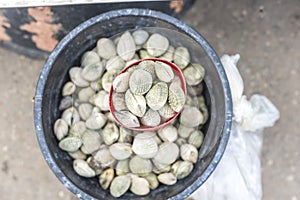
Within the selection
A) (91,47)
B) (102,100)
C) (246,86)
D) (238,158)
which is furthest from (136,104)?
(246,86)

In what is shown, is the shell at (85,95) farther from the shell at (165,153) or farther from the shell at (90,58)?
the shell at (165,153)

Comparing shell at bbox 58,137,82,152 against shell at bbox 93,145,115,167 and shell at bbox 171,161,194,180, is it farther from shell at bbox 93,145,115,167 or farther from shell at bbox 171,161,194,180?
shell at bbox 171,161,194,180

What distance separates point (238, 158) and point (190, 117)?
26cm

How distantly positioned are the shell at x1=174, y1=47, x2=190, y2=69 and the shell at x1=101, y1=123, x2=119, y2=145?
0.59ft

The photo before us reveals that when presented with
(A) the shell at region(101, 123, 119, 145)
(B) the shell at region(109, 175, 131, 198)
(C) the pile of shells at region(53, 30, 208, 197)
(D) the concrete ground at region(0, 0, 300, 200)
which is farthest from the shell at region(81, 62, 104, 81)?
(D) the concrete ground at region(0, 0, 300, 200)

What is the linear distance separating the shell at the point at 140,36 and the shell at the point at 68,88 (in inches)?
6.4

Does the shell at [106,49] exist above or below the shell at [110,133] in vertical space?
above

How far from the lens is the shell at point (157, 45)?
1062mm

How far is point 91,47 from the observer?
1114mm

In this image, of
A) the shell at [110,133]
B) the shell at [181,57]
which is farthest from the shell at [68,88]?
the shell at [181,57]

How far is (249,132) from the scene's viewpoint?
1.31 m

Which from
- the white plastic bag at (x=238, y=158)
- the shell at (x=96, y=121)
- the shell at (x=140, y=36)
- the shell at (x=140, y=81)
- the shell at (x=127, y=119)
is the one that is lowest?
the white plastic bag at (x=238, y=158)

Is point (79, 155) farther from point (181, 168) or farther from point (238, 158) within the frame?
point (238, 158)

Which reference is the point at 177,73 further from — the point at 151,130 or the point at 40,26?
the point at 40,26
